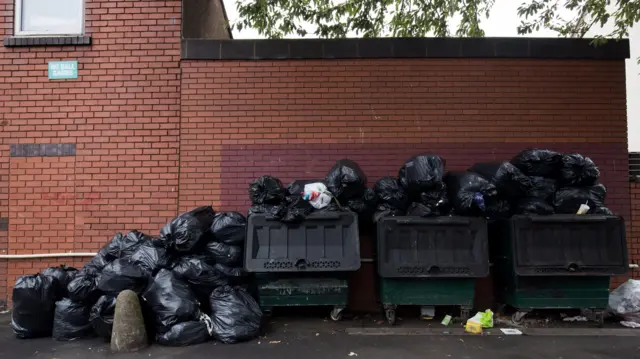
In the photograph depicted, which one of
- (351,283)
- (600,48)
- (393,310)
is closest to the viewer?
(393,310)

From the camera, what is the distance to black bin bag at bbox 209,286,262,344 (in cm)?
418

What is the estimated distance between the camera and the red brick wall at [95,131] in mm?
5672

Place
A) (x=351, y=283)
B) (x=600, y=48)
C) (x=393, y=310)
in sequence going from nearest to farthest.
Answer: (x=393, y=310)
(x=351, y=283)
(x=600, y=48)

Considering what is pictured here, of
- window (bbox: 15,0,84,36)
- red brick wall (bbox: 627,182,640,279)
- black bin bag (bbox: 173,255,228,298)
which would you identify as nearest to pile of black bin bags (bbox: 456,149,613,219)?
red brick wall (bbox: 627,182,640,279)

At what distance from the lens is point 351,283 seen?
5406 mm

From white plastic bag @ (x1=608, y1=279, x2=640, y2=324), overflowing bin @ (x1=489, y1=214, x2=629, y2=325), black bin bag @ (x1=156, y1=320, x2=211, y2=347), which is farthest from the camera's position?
white plastic bag @ (x1=608, y1=279, x2=640, y2=324)

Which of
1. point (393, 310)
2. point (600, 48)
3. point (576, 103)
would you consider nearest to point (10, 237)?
point (393, 310)

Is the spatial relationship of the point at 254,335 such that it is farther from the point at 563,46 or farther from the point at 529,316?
the point at 563,46

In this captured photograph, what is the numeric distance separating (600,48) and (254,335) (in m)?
5.42

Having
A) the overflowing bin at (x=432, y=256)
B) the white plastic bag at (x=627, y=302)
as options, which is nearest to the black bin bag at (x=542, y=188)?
the overflowing bin at (x=432, y=256)

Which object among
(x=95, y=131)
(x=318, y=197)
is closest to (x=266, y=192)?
(x=318, y=197)

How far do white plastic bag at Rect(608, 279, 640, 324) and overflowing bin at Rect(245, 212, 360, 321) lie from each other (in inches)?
115

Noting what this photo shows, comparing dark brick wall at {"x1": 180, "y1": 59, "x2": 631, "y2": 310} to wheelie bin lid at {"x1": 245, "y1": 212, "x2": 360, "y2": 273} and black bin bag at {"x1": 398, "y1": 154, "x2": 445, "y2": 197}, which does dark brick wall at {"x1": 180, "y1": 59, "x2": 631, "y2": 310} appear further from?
Answer: wheelie bin lid at {"x1": 245, "y1": 212, "x2": 360, "y2": 273}

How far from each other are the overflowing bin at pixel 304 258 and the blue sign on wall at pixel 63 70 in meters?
3.21
